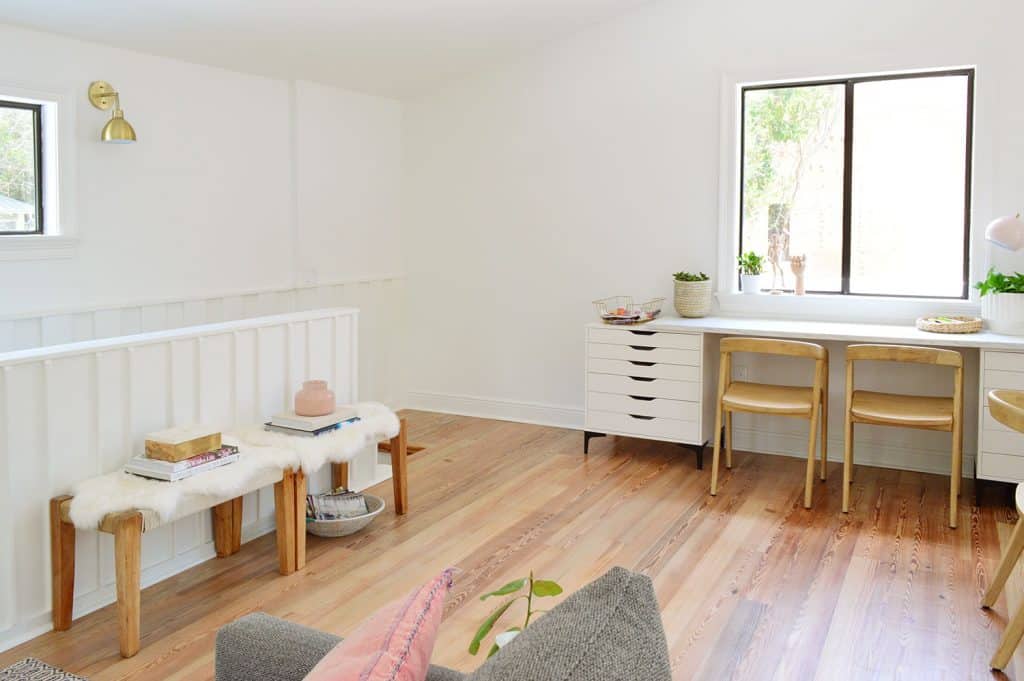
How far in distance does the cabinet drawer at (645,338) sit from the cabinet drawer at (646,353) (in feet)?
0.07

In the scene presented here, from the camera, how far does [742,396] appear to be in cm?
448

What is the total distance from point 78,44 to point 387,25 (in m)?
1.51

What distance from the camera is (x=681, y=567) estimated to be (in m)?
3.53

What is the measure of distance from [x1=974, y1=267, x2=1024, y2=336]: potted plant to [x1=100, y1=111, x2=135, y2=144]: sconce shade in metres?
4.13

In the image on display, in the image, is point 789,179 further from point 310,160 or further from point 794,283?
point 310,160

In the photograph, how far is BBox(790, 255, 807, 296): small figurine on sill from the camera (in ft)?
16.8

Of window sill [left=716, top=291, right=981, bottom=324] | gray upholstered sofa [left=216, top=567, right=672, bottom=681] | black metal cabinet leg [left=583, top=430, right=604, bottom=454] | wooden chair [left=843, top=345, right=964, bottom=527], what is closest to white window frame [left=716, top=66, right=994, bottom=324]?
window sill [left=716, top=291, right=981, bottom=324]

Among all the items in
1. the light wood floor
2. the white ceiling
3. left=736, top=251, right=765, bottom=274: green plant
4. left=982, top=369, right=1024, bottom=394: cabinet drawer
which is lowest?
the light wood floor

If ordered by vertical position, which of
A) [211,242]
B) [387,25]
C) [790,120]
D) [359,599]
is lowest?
[359,599]

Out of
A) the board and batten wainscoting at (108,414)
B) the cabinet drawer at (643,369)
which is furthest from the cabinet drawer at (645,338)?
the board and batten wainscoting at (108,414)

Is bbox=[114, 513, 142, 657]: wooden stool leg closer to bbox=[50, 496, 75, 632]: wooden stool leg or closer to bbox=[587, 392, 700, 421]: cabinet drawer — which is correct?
bbox=[50, 496, 75, 632]: wooden stool leg

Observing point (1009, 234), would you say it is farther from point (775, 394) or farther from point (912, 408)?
point (775, 394)

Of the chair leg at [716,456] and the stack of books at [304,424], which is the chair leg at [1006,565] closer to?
the chair leg at [716,456]

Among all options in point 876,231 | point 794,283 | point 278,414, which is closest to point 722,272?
point 794,283
